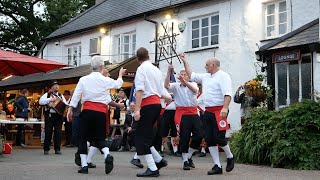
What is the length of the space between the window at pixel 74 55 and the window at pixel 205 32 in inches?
364

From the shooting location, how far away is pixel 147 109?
327 inches

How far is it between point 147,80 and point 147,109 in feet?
1.55

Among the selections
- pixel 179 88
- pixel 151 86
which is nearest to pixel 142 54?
pixel 151 86

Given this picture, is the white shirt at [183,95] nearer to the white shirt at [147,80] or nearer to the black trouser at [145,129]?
the white shirt at [147,80]

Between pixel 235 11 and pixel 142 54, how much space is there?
11.2 m

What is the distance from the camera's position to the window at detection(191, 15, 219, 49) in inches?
794

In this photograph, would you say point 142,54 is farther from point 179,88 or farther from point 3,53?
point 3,53

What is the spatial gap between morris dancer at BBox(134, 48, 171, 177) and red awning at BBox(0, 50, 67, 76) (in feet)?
22.8

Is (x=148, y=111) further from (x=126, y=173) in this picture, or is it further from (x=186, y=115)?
(x=186, y=115)

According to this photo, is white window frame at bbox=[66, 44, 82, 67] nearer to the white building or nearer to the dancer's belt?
the white building

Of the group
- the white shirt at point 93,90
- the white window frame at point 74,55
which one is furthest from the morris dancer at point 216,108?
the white window frame at point 74,55

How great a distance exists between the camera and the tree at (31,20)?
42469mm

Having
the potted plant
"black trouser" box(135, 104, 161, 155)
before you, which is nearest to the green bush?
the potted plant

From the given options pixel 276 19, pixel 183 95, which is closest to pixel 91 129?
pixel 183 95
